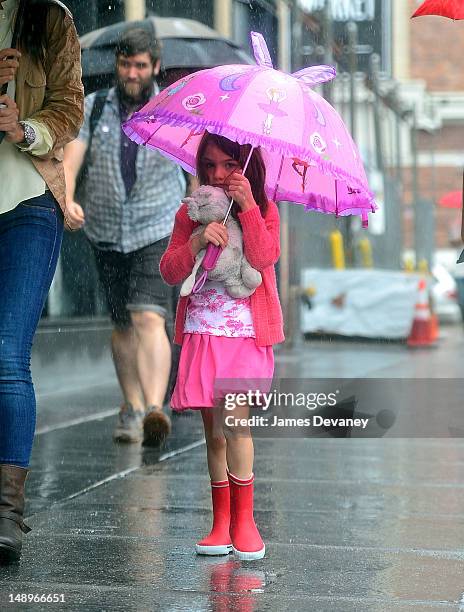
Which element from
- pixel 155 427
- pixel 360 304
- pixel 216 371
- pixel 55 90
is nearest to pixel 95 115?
pixel 155 427

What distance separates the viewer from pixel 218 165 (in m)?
4.39

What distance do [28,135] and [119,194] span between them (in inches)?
120

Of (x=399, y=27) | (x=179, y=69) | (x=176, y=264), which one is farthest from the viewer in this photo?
(x=399, y=27)

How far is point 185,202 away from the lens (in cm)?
433

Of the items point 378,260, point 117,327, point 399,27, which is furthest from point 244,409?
point 399,27

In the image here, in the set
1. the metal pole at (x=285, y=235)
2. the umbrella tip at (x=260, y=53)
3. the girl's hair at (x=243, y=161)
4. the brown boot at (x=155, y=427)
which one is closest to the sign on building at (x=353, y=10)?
the metal pole at (x=285, y=235)

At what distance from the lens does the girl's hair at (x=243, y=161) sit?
4.39 metres

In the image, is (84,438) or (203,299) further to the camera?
(84,438)

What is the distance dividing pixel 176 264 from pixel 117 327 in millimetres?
2869

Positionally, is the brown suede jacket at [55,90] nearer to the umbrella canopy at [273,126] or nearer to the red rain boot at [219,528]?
the umbrella canopy at [273,126]

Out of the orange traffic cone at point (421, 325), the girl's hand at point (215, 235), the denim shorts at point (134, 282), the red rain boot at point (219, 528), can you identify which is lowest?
the orange traffic cone at point (421, 325)

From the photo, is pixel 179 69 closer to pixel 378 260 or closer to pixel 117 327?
pixel 117 327

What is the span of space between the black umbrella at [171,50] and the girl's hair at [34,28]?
430 centimetres

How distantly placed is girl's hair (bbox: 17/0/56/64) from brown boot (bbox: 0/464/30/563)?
4.34ft
